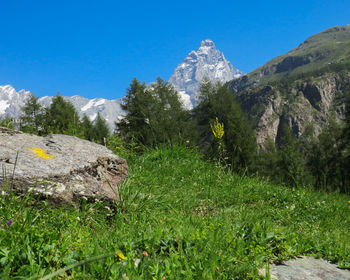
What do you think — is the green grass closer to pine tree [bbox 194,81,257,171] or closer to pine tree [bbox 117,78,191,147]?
pine tree [bbox 117,78,191,147]

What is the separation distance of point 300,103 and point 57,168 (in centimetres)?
20887

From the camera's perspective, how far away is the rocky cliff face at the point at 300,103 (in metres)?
179

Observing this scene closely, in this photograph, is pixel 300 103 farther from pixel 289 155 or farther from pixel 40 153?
pixel 40 153

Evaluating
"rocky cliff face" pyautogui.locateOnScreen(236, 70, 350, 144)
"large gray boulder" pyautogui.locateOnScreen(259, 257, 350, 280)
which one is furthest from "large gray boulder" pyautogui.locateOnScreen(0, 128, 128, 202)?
"rocky cliff face" pyautogui.locateOnScreen(236, 70, 350, 144)

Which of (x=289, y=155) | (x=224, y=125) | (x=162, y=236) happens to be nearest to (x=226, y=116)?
(x=224, y=125)

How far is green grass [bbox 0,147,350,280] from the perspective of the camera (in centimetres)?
185

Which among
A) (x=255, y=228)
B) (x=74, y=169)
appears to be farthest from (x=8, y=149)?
(x=255, y=228)

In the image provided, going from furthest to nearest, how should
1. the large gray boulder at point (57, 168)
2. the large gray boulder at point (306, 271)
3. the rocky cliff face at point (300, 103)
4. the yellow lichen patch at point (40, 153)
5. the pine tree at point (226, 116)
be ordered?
1. the rocky cliff face at point (300, 103)
2. the pine tree at point (226, 116)
3. the yellow lichen patch at point (40, 153)
4. the large gray boulder at point (57, 168)
5. the large gray boulder at point (306, 271)

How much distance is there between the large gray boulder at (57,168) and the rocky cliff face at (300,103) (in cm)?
17782

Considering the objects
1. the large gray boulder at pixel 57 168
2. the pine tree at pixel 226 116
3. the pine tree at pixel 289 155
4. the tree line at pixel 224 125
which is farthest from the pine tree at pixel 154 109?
the large gray boulder at pixel 57 168

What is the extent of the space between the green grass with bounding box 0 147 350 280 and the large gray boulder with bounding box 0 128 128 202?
17 centimetres

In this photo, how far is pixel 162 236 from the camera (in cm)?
243

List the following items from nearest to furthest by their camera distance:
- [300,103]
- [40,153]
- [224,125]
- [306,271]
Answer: [306,271] < [40,153] < [224,125] < [300,103]

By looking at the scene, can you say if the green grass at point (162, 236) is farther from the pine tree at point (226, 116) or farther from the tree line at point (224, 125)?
the pine tree at point (226, 116)
